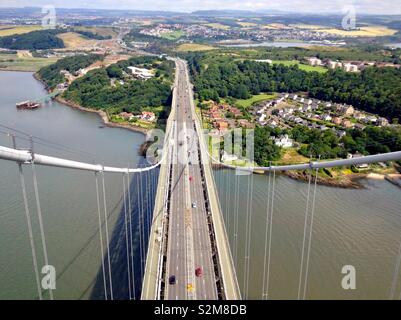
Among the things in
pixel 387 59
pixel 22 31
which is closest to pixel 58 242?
pixel 387 59

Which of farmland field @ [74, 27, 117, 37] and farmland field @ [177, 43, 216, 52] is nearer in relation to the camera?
farmland field @ [177, 43, 216, 52]

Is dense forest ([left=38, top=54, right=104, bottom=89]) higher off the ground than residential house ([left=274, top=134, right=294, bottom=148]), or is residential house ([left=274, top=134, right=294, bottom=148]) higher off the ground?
dense forest ([left=38, top=54, right=104, bottom=89])

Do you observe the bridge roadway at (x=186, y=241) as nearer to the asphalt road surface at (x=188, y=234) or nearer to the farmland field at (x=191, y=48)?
the asphalt road surface at (x=188, y=234)

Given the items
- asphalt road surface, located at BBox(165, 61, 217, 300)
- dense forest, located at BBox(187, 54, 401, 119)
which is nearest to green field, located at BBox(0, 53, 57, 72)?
dense forest, located at BBox(187, 54, 401, 119)

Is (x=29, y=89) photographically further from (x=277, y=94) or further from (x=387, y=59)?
(x=387, y=59)

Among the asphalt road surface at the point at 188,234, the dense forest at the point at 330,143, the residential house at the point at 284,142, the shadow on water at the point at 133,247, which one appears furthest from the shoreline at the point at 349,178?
the shadow on water at the point at 133,247

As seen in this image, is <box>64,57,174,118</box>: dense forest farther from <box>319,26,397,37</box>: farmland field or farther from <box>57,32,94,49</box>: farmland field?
<box>319,26,397,37</box>: farmland field
